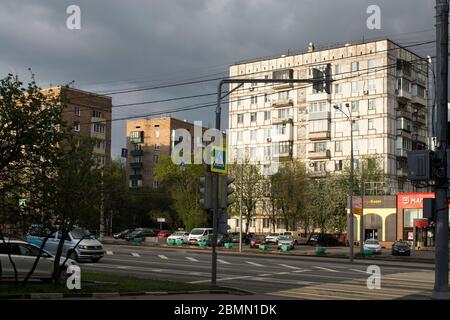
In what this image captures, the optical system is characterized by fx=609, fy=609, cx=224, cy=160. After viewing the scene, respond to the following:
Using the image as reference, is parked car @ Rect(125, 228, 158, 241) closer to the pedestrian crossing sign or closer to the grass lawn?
the grass lawn

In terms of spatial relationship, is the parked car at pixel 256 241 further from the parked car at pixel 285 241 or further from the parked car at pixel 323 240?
the parked car at pixel 323 240

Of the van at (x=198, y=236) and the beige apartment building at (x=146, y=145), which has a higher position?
the beige apartment building at (x=146, y=145)

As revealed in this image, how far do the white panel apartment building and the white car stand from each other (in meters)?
59.2

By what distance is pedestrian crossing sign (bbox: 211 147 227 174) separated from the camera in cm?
1894

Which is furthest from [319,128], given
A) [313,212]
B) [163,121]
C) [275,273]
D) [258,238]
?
[275,273]

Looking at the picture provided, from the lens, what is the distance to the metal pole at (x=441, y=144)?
14.6 metres

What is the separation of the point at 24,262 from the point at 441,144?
13.3 meters

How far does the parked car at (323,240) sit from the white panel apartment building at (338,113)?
57.5 feet

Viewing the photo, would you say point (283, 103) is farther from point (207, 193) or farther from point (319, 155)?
point (207, 193)

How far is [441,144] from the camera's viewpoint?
1497 centimetres

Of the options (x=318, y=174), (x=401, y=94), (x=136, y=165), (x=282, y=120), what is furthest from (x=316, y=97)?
(x=136, y=165)

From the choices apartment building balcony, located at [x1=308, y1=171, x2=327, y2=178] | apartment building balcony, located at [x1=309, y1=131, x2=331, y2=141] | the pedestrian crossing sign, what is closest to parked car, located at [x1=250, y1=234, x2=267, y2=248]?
apartment building balcony, located at [x1=308, y1=171, x2=327, y2=178]

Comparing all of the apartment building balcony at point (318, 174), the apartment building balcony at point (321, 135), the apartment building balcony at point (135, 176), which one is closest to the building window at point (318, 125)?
the apartment building balcony at point (321, 135)

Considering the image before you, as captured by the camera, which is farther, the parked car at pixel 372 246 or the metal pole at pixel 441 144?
the parked car at pixel 372 246
